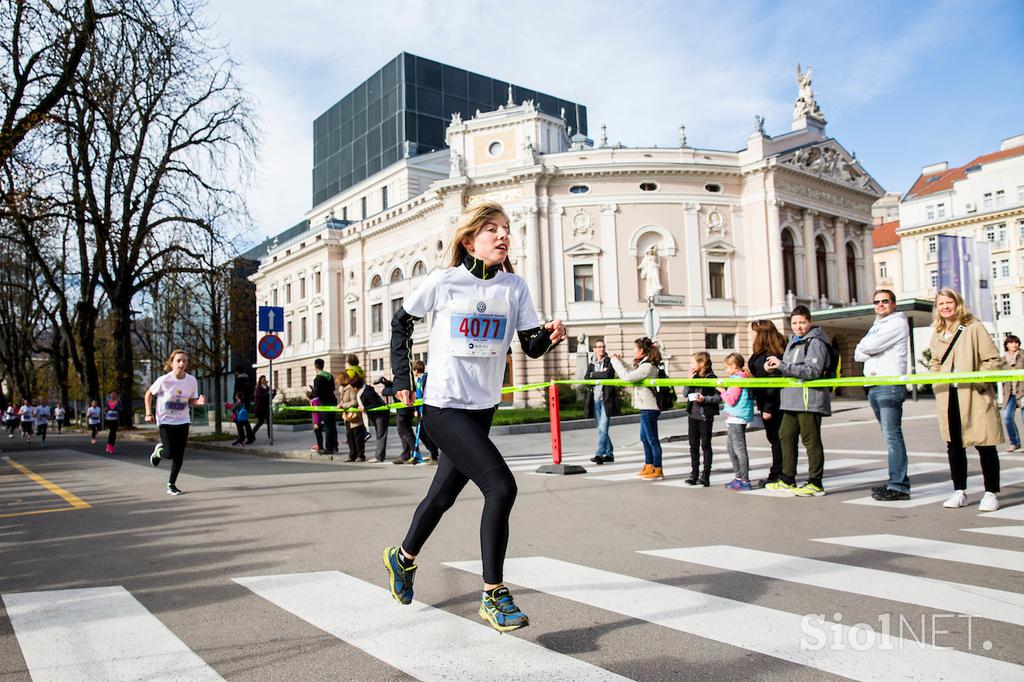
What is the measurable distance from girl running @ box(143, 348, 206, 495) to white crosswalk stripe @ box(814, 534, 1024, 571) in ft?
25.6

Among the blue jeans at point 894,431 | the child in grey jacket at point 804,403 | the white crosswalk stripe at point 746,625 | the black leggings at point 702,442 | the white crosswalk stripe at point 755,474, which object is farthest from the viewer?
the white crosswalk stripe at point 755,474

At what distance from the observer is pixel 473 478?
3.92m

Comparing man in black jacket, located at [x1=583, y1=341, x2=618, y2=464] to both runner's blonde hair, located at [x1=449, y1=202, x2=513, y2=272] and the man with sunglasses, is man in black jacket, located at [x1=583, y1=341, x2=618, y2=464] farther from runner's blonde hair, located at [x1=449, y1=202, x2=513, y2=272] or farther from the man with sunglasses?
runner's blonde hair, located at [x1=449, y1=202, x2=513, y2=272]

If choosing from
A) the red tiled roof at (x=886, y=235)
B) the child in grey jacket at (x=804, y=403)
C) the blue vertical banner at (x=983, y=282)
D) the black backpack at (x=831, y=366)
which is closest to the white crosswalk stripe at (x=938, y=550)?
the child in grey jacket at (x=804, y=403)

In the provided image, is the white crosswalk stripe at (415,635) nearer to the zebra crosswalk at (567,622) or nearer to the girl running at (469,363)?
the zebra crosswalk at (567,622)

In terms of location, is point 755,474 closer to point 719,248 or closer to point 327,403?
point 327,403

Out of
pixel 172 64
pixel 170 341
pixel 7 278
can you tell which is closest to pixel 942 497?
pixel 172 64

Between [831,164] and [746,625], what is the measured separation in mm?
49740

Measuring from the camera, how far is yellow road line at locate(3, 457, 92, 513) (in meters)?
8.96

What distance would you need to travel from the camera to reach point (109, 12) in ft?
52.7

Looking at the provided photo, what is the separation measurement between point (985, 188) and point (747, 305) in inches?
1532

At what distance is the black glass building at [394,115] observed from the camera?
206ft

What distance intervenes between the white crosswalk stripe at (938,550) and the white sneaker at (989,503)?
5.15 feet

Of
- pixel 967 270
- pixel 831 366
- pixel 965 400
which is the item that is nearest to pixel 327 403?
pixel 831 366
